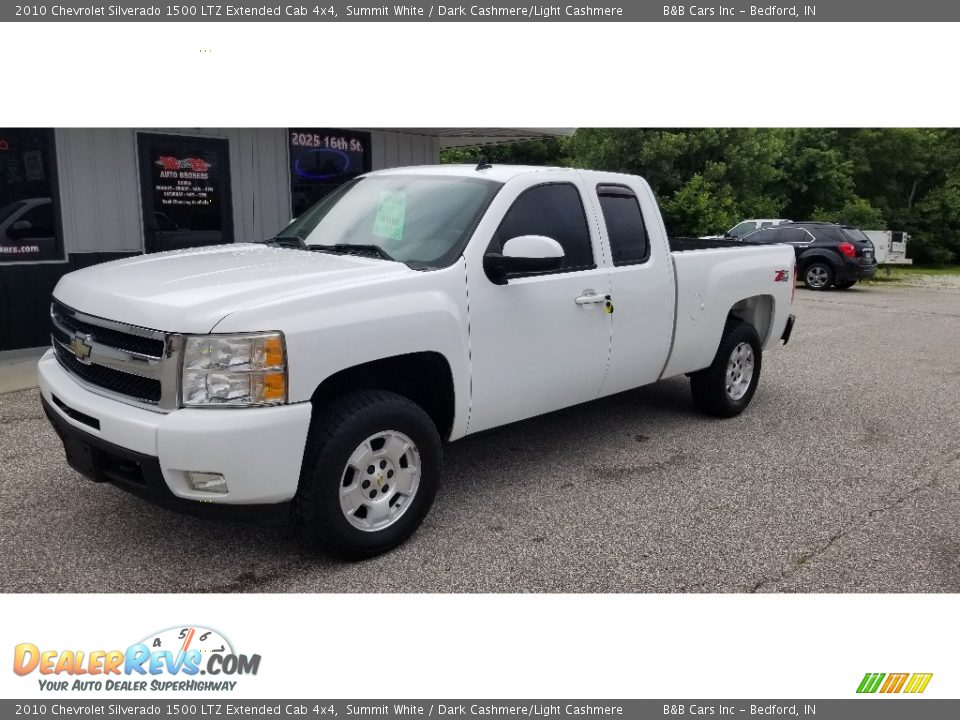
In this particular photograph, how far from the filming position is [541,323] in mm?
4617

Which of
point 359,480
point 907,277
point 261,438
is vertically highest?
point 261,438

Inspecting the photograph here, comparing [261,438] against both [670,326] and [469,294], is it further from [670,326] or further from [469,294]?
[670,326]

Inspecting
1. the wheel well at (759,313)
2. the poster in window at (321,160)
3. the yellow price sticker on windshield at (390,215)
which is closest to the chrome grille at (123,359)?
the yellow price sticker on windshield at (390,215)

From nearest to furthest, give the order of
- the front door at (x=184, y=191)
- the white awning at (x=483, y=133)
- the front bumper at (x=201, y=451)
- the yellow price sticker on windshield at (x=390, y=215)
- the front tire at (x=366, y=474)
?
the front bumper at (x=201, y=451), the front tire at (x=366, y=474), the yellow price sticker on windshield at (x=390, y=215), the front door at (x=184, y=191), the white awning at (x=483, y=133)

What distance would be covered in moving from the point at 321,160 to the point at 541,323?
320 inches

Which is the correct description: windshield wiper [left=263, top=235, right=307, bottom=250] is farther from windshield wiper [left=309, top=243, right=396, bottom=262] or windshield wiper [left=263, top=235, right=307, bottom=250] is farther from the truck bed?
the truck bed

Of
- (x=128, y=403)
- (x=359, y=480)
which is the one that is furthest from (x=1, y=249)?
(x=359, y=480)

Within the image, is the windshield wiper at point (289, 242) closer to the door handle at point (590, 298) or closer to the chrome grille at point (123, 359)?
the chrome grille at point (123, 359)

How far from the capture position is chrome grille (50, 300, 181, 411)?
338 centimetres

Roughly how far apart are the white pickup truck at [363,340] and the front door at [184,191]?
5560 millimetres

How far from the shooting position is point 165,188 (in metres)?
10.0

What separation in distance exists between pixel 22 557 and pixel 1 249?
6130 millimetres

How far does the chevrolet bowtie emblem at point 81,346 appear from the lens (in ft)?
12.3

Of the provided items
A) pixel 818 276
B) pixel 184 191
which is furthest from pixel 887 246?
pixel 184 191
